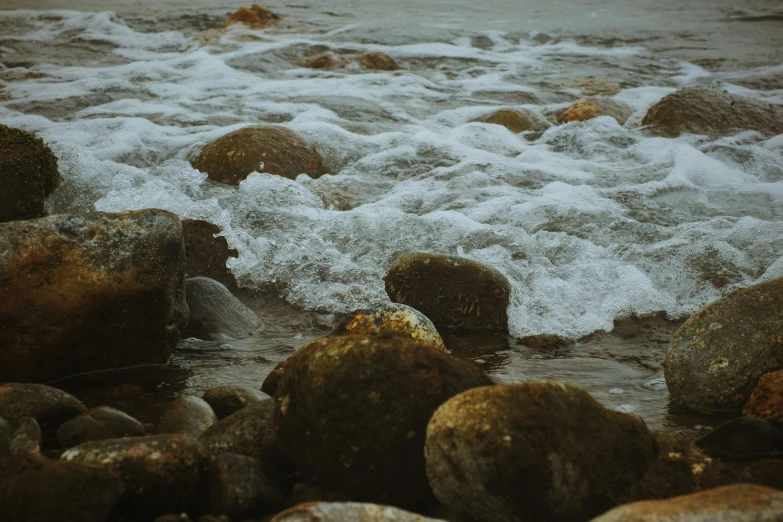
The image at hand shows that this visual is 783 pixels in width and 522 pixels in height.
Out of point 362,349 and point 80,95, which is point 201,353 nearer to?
point 362,349

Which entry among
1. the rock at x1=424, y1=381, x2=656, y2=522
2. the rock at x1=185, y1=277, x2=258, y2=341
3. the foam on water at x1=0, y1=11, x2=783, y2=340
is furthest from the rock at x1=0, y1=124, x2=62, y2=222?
the rock at x1=424, y1=381, x2=656, y2=522

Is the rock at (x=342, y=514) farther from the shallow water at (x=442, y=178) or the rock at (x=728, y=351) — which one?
the rock at (x=728, y=351)

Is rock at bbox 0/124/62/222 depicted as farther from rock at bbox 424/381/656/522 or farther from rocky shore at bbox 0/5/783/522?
rock at bbox 424/381/656/522

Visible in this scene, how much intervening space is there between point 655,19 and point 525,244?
44.6 ft

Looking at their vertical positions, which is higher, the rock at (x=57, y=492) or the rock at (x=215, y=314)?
the rock at (x=57, y=492)

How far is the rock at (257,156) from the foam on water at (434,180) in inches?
5.9

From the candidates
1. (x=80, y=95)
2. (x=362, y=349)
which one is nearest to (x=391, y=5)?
(x=80, y=95)

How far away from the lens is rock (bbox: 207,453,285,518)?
243 cm

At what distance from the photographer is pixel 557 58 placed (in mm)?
13703

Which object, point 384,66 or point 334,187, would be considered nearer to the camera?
point 334,187

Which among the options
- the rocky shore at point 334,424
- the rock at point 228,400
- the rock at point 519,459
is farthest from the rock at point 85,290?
the rock at point 519,459

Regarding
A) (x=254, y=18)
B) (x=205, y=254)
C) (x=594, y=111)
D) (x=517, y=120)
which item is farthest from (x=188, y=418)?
(x=254, y=18)

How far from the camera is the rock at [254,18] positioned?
15.2m

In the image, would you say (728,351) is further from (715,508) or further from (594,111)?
(594,111)
